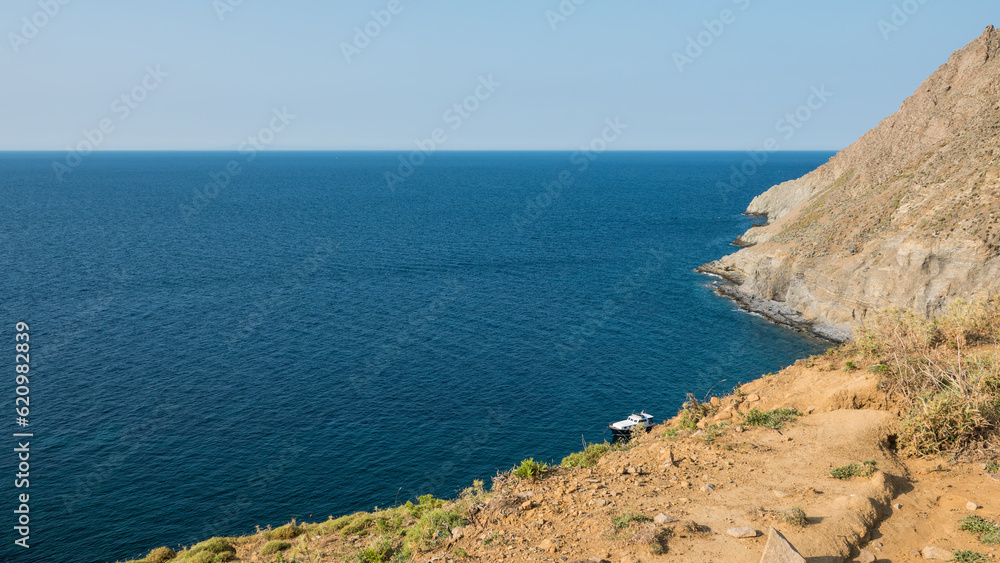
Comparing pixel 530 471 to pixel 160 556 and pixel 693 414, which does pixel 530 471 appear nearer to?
pixel 693 414

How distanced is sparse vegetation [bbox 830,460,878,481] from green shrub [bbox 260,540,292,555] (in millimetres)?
25989

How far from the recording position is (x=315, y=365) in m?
70.1

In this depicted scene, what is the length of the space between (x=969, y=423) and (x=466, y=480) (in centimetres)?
3702

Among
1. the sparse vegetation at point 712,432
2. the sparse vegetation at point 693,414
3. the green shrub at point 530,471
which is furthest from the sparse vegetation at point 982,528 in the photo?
the green shrub at point 530,471

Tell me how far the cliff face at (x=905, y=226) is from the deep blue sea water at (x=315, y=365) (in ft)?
25.5

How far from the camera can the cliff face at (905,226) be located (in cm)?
6631

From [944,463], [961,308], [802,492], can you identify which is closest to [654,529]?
[802,492]

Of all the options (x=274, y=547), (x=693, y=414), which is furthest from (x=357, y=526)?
(x=693, y=414)

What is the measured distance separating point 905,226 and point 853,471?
2641 inches

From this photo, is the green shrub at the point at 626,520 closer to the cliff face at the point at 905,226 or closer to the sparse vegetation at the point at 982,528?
the sparse vegetation at the point at 982,528

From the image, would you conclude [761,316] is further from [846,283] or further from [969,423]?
[969,423]

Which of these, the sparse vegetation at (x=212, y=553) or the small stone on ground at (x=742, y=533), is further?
the sparse vegetation at (x=212, y=553)

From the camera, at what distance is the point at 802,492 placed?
19.2 m

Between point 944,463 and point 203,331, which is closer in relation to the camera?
point 944,463
